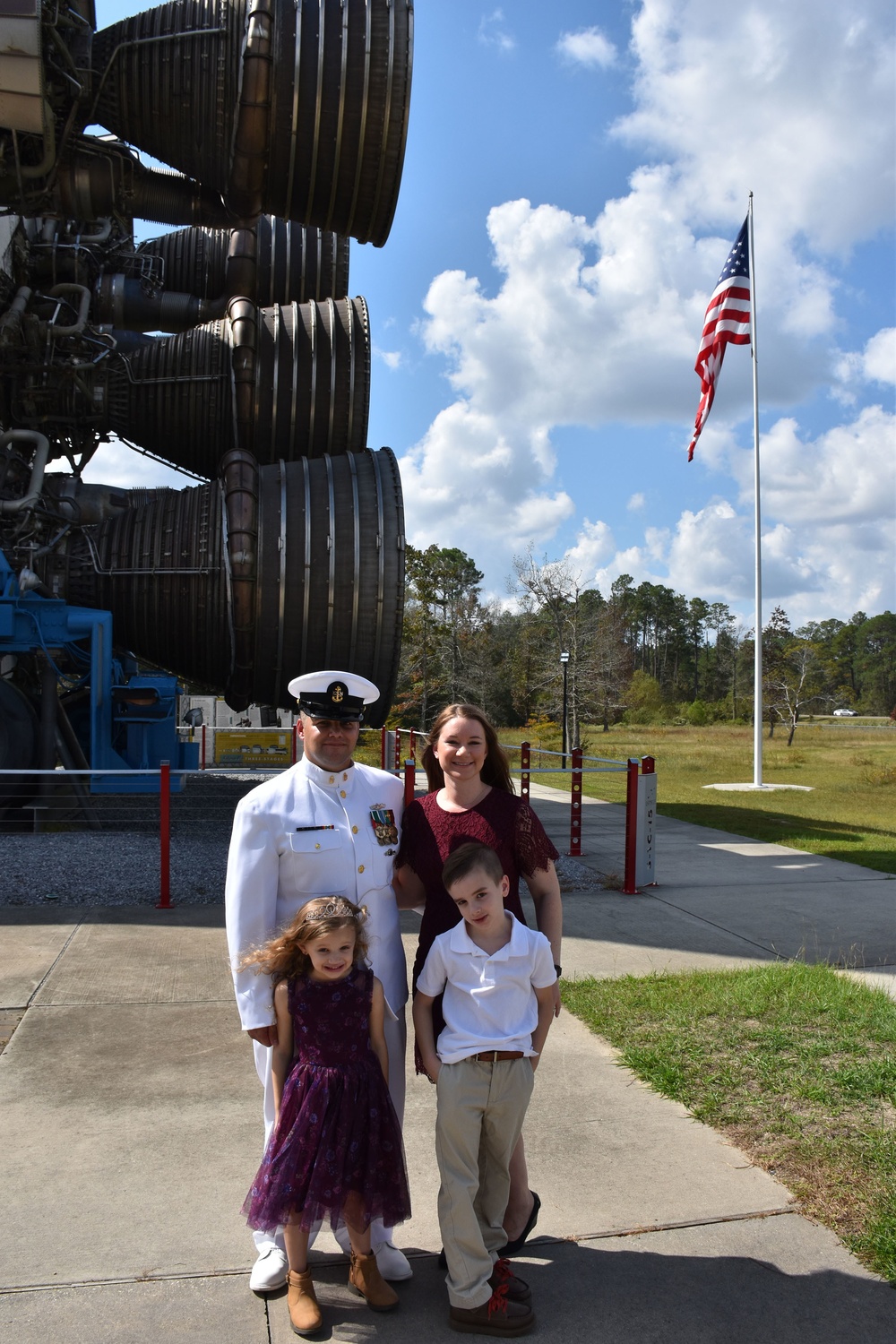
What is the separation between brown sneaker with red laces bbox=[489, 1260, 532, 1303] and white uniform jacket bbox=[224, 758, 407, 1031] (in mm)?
790

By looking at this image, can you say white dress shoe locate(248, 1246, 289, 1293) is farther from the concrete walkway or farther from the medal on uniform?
the medal on uniform

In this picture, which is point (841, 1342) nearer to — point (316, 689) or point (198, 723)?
point (316, 689)

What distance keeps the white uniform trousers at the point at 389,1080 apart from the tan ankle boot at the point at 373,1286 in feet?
0.37

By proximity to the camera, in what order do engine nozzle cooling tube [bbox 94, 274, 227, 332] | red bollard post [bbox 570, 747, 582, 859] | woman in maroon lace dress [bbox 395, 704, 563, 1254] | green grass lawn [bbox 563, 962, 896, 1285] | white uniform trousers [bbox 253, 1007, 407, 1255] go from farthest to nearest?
engine nozzle cooling tube [bbox 94, 274, 227, 332]
red bollard post [bbox 570, 747, 582, 859]
green grass lawn [bbox 563, 962, 896, 1285]
woman in maroon lace dress [bbox 395, 704, 563, 1254]
white uniform trousers [bbox 253, 1007, 407, 1255]

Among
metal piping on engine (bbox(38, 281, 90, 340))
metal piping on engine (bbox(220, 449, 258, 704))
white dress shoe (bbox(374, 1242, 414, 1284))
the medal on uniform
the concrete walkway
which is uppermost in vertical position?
metal piping on engine (bbox(38, 281, 90, 340))

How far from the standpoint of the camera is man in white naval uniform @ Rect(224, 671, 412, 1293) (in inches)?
122

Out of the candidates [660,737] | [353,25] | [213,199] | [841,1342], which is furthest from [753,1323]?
[660,737]

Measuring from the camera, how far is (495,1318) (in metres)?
2.93

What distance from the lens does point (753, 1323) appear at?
297cm

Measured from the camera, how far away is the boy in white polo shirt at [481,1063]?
9.72 feet

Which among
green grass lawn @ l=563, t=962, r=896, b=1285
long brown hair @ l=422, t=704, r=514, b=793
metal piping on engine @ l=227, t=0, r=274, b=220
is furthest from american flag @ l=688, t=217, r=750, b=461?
long brown hair @ l=422, t=704, r=514, b=793

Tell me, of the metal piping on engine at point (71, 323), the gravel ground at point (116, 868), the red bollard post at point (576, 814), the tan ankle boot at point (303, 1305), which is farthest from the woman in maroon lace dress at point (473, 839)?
the metal piping on engine at point (71, 323)

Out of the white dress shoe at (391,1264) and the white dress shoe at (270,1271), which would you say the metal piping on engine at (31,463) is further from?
the white dress shoe at (391,1264)

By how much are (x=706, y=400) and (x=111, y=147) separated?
1014cm
